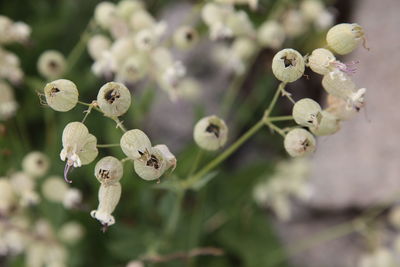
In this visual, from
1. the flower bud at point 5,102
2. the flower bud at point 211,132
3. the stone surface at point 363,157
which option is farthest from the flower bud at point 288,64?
the stone surface at point 363,157

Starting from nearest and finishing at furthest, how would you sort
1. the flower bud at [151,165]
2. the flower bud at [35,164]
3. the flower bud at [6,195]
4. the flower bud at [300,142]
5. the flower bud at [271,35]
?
the flower bud at [151,165], the flower bud at [300,142], the flower bud at [6,195], the flower bud at [35,164], the flower bud at [271,35]

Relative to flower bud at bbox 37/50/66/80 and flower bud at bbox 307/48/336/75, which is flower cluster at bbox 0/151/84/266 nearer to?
flower bud at bbox 37/50/66/80

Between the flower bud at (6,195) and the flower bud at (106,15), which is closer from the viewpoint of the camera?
the flower bud at (6,195)

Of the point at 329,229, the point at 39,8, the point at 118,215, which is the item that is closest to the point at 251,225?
the point at 329,229

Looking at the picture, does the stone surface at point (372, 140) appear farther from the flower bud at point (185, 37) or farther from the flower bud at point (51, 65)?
the flower bud at point (51, 65)

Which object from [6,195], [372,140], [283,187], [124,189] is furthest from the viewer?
[372,140]

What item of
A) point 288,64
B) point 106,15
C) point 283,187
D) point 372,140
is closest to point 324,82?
point 288,64

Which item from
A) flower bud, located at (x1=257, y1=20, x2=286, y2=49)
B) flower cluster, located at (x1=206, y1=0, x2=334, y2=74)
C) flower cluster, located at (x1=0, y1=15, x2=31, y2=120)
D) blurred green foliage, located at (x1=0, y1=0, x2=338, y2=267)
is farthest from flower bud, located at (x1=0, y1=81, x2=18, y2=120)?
flower bud, located at (x1=257, y1=20, x2=286, y2=49)

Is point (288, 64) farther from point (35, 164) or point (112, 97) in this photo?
point (35, 164)

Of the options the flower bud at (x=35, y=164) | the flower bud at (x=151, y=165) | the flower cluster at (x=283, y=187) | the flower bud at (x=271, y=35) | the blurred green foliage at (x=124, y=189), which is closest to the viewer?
the flower bud at (x=151, y=165)
